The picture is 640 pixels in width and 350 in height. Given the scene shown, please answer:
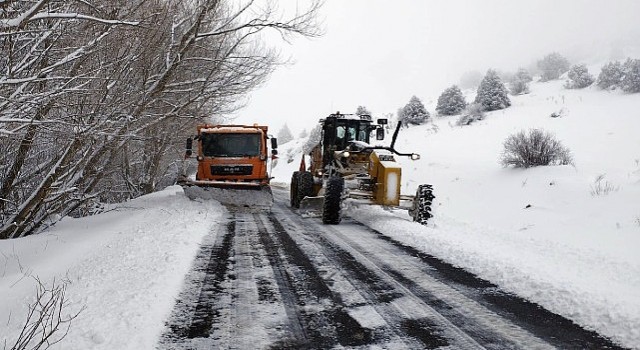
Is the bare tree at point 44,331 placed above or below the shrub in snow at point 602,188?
below

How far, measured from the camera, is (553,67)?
40.7 metres

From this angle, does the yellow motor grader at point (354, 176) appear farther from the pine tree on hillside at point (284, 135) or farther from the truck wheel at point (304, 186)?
the pine tree on hillside at point (284, 135)

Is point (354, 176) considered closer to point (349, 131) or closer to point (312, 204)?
point (312, 204)

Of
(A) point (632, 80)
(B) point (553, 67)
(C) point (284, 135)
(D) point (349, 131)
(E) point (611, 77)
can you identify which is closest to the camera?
(D) point (349, 131)

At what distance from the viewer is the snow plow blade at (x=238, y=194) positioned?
1208 cm

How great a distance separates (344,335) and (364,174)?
Answer: 738cm

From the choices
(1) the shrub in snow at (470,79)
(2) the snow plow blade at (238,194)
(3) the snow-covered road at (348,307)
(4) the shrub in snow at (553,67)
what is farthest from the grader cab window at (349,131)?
(1) the shrub in snow at (470,79)

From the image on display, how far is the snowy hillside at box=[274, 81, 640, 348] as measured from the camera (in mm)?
4656

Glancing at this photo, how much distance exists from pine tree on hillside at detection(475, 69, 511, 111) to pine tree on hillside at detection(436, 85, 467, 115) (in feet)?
7.74

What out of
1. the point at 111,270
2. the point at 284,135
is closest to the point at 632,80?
the point at 111,270

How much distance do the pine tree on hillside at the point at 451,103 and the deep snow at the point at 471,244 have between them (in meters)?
14.1

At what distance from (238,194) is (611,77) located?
82.9 feet

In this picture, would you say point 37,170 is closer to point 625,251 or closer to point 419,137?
point 625,251

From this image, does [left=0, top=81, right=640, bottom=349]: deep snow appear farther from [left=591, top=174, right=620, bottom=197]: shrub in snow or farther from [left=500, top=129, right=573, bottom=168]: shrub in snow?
[left=500, top=129, right=573, bottom=168]: shrub in snow
